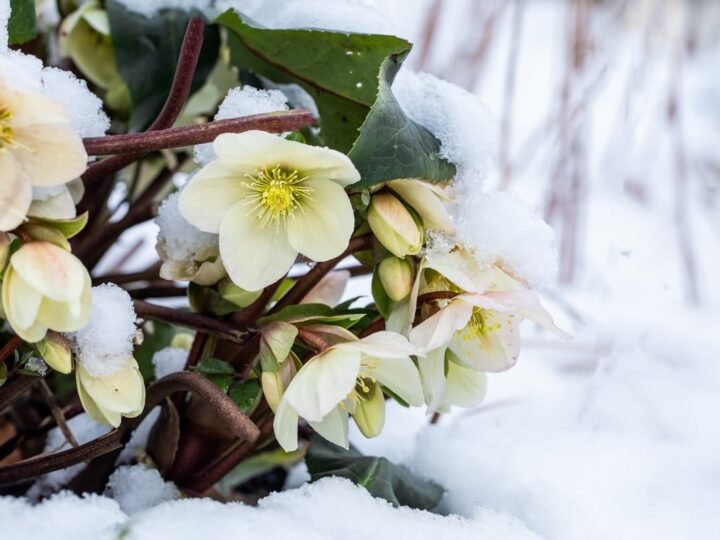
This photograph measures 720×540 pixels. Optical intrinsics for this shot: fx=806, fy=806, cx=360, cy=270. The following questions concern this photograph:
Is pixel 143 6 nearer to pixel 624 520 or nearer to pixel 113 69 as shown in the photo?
pixel 113 69

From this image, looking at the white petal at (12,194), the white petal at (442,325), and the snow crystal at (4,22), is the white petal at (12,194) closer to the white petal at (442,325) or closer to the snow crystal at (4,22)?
the snow crystal at (4,22)

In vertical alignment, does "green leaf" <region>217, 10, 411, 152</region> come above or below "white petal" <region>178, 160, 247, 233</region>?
above

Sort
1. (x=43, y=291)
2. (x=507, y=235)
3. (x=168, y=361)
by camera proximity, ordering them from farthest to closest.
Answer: (x=168, y=361)
(x=507, y=235)
(x=43, y=291)

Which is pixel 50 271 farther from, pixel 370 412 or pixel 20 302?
pixel 370 412

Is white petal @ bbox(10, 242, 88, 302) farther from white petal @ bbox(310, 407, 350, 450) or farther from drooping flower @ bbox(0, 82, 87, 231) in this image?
white petal @ bbox(310, 407, 350, 450)

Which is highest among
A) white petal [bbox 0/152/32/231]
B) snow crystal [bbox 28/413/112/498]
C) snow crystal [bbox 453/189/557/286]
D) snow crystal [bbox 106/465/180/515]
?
white petal [bbox 0/152/32/231]

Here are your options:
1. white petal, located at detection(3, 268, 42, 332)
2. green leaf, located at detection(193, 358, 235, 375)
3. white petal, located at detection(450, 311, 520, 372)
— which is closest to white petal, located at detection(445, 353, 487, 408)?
white petal, located at detection(450, 311, 520, 372)

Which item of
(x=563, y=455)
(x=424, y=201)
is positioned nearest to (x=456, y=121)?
(x=424, y=201)
